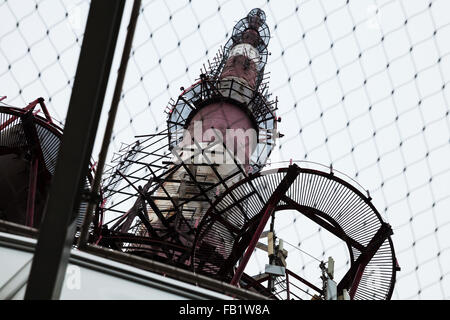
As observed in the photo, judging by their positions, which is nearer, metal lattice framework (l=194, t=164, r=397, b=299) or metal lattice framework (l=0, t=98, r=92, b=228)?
metal lattice framework (l=194, t=164, r=397, b=299)

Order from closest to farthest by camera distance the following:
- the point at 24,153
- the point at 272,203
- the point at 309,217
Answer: the point at 272,203
the point at 309,217
the point at 24,153

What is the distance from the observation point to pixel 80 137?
1.48m

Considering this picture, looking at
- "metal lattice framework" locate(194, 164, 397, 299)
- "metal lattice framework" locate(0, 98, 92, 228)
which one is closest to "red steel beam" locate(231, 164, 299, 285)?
"metal lattice framework" locate(194, 164, 397, 299)

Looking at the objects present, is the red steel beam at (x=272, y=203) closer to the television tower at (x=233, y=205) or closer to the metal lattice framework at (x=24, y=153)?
the television tower at (x=233, y=205)

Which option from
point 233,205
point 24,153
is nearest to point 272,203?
point 233,205

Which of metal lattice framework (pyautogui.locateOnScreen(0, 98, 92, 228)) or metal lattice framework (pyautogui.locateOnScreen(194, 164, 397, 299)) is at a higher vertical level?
metal lattice framework (pyautogui.locateOnScreen(0, 98, 92, 228))

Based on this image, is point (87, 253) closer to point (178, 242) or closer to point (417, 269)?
point (417, 269)

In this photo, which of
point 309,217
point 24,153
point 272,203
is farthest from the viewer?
point 24,153

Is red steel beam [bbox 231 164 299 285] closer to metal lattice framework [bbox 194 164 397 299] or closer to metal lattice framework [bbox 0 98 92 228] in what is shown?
metal lattice framework [bbox 194 164 397 299]

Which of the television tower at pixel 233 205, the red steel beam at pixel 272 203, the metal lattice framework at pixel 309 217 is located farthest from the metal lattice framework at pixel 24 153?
the red steel beam at pixel 272 203

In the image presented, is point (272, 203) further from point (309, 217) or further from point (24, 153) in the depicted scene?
point (24, 153)
